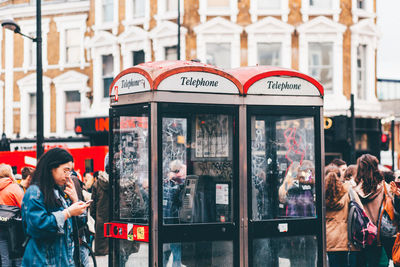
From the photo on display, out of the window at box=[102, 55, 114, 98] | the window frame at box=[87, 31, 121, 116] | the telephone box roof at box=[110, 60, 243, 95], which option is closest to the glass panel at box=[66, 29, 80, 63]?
the window frame at box=[87, 31, 121, 116]

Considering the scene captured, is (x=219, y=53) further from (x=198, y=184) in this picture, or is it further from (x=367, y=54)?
(x=198, y=184)

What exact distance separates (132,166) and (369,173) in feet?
9.45

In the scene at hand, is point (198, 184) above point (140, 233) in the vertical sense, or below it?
above

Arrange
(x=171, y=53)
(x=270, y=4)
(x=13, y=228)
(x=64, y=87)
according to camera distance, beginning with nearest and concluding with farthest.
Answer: (x=13, y=228) < (x=270, y=4) < (x=171, y=53) < (x=64, y=87)

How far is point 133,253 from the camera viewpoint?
7395 mm

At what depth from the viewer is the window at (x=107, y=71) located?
25.4 m

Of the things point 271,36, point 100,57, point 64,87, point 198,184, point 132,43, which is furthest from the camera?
point 64,87

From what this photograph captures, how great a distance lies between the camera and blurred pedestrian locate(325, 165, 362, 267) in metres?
7.69

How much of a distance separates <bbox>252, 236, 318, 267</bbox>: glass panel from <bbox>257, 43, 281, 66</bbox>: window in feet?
51.3

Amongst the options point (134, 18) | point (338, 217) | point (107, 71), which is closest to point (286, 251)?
point (338, 217)

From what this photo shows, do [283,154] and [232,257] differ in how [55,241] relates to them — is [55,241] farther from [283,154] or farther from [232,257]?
[283,154]

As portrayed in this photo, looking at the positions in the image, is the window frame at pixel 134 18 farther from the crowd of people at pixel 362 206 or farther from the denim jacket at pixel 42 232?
A: the denim jacket at pixel 42 232

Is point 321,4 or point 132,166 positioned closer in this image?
point 132,166

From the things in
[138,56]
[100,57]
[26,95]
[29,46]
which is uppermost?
[29,46]
